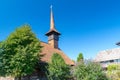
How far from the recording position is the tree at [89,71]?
23.9 meters

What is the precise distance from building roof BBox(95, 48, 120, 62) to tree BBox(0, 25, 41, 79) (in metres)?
24.2

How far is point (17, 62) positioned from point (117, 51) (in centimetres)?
2932

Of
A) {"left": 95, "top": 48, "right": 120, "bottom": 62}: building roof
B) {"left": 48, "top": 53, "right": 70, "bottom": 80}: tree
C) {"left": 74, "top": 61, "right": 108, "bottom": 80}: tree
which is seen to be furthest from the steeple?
{"left": 74, "top": 61, "right": 108, "bottom": 80}: tree

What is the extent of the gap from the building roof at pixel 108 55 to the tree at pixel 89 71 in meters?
22.2

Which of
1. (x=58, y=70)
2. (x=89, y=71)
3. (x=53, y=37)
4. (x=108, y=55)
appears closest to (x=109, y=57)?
(x=108, y=55)

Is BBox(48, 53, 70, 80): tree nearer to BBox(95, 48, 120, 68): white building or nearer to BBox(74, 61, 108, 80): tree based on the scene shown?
BBox(74, 61, 108, 80): tree

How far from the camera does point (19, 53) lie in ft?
81.3

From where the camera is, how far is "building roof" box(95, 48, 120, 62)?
4603 centimetres

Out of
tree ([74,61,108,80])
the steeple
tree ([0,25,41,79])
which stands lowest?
tree ([74,61,108,80])

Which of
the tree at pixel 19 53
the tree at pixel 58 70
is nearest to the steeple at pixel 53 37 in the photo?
the tree at pixel 19 53

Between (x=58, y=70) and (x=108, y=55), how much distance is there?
2504 centimetres

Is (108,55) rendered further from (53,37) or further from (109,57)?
(53,37)

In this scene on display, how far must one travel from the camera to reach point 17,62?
24281 millimetres

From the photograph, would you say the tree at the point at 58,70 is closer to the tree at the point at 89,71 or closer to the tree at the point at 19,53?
the tree at the point at 89,71
